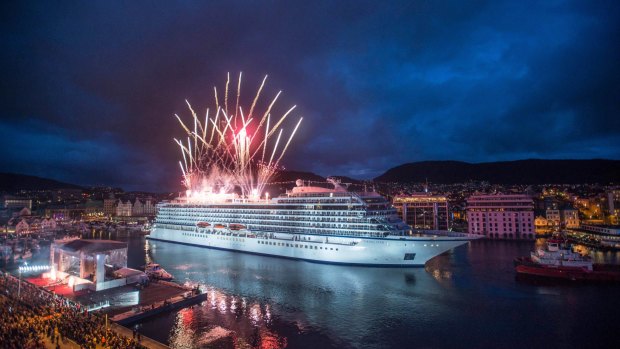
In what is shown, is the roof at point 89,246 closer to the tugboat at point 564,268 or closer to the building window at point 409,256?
the building window at point 409,256

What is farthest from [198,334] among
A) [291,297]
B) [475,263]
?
[475,263]

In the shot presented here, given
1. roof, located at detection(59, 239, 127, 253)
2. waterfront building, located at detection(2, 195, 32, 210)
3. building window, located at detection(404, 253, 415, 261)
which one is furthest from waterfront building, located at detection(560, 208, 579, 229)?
waterfront building, located at detection(2, 195, 32, 210)

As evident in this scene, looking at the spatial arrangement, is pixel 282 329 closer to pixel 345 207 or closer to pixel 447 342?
pixel 447 342

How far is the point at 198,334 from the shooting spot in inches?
687

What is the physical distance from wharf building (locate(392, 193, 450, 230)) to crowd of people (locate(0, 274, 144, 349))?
60895 millimetres

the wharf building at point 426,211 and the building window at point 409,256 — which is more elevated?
the wharf building at point 426,211

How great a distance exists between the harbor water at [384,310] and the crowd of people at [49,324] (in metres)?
2.93

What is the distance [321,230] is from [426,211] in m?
41.5

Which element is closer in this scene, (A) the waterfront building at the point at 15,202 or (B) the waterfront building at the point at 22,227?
(B) the waterfront building at the point at 22,227

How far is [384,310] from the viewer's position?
2089cm

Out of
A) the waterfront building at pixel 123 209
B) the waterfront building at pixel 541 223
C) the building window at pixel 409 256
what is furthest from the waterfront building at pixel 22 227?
the waterfront building at pixel 541 223

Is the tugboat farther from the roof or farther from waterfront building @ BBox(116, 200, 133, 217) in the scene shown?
waterfront building @ BBox(116, 200, 133, 217)

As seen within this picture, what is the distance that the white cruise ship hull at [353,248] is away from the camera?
31672 millimetres

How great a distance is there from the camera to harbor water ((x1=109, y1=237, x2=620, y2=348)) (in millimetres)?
16844
